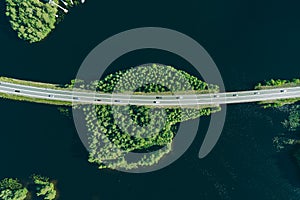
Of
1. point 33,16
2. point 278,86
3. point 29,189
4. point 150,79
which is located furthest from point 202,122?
point 33,16

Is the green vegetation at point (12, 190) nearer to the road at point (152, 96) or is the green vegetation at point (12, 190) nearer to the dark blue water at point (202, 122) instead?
the dark blue water at point (202, 122)

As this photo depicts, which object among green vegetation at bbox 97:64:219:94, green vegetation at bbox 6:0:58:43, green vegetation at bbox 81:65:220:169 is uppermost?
green vegetation at bbox 6:0:58:43

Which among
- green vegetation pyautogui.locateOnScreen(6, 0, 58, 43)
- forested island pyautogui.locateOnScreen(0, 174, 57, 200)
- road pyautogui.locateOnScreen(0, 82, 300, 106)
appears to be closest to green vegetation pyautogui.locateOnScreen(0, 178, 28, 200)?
forested island pyautogui.locateOnScreen(0, 174, 57, 200)

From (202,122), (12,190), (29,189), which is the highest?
(202,122)

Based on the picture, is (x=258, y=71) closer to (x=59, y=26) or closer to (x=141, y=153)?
(x=141, y=153)

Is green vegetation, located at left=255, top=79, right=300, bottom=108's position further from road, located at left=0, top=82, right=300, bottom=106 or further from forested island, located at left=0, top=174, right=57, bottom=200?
forested island, located at left=0, top=174, right=57, bottom=200

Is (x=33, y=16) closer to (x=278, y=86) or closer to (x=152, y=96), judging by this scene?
(x=152, y=96)

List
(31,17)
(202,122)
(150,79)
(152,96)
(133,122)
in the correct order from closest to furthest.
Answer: (31,17) < (133,122) < (150,79) < (152,96) < (202,122)
